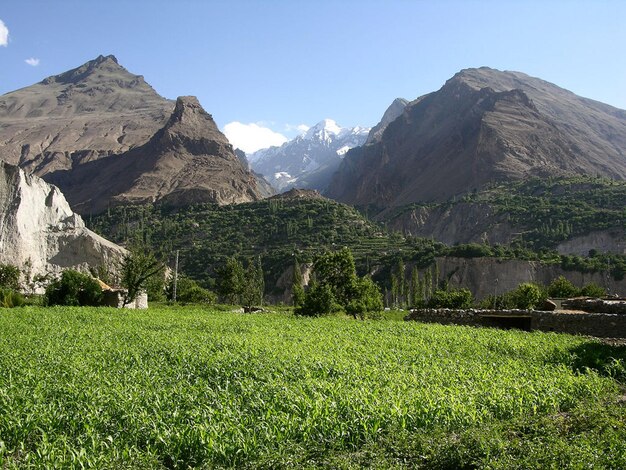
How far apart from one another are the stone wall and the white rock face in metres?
54.3

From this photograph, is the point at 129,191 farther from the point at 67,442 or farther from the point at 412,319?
the point at 67,442

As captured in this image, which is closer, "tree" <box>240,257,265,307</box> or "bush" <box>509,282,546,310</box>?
"bush" <box>509,282,546,310</box>

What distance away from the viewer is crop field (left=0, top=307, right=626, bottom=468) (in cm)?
818

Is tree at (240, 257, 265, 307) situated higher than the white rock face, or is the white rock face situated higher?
the white rock face

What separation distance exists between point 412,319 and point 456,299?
30.4m

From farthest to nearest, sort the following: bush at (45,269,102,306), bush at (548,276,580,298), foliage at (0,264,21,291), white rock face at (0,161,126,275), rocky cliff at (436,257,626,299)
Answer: rocky cliff at (436,257,626,299) < white rock face at (0,161,126,275) < bush at (548,276,580,298) < foliage at (0,264,21,291) < bush at (45,269,102,306)

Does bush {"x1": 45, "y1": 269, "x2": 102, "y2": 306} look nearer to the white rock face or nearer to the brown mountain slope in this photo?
the white rock face

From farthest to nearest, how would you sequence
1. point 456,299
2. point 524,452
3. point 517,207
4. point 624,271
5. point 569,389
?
1. point 517,207
2. point 624,271
3. point 456,299
4. point 569,389
5. point 524,452

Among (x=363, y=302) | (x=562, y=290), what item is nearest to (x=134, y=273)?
(x=363, y=302)

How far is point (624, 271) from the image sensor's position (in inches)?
3625

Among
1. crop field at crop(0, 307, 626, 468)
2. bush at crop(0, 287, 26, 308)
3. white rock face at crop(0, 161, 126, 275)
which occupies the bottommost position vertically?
crop field at crop(0, 307, 626, 468)

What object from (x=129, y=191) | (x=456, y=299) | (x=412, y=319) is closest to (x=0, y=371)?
(x=412, y=319)

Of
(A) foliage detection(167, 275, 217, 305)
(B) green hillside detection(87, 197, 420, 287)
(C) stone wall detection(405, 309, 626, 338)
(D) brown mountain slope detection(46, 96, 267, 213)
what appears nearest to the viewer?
(C) stone wall detection(405, 309, 626, 338)

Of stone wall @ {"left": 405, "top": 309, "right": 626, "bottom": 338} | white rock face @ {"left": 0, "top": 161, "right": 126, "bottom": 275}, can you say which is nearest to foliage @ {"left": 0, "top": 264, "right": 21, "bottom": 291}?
white rock face @ {"left": 0, "top": 161, "right": 126, "bottom": 275}
